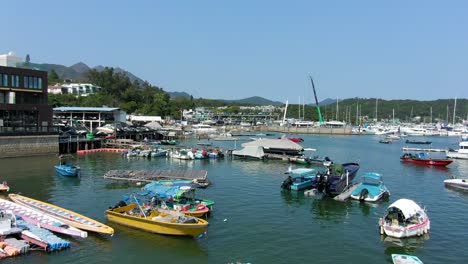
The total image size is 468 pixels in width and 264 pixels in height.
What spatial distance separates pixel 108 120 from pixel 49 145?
3596 centimetres

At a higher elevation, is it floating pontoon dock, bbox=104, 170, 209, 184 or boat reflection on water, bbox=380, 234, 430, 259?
floating pontoon dock, bbox=104, 170, 209, 184

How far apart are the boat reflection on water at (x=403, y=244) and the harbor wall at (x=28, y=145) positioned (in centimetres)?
5771

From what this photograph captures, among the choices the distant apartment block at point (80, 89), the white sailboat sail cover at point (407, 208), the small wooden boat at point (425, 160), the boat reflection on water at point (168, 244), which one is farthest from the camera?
the distant apartment block at point (80, 89)

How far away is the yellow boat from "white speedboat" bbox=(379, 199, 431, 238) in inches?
505

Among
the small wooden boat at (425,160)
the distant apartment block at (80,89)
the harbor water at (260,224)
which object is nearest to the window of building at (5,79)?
the harbor water at (260,224)

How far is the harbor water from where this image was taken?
970 inches

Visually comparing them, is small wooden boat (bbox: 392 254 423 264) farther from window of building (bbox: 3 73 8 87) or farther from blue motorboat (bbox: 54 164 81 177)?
window of building (bbox: 3 73 8 87)

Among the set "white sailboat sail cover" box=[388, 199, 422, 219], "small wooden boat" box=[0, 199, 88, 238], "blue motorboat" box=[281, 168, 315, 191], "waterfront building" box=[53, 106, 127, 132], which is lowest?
"small wooden boat" box=[0, 199, 88, 238]

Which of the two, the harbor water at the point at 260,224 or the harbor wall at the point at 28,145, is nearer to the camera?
the harbor water at the point at 260,224

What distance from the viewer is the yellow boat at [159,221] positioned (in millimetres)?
26172

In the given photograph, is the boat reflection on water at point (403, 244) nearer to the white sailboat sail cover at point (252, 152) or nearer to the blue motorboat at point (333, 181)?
the blue motorboat at point (333, 181)

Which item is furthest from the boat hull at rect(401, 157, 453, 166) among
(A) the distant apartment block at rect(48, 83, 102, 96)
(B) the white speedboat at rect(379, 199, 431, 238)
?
(A) the distant apartment block at rect(48, 83, 102, 96)

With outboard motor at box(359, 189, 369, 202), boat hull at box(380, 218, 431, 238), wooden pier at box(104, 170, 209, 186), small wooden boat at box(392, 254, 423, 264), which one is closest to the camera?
small wooden boat at box(392, 254, 423, 264)

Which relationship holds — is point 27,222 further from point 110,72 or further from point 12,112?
point 110,72
